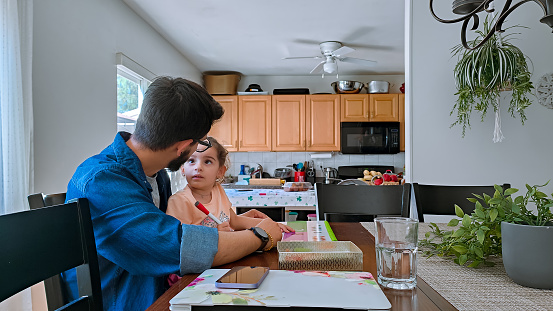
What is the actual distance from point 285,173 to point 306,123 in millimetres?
755

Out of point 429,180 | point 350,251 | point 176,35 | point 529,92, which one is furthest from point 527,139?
point 176,35

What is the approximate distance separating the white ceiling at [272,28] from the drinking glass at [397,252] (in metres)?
2.89

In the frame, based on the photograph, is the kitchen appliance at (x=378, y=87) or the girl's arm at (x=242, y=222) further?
the kitchen appliance at (x=378, y=87)

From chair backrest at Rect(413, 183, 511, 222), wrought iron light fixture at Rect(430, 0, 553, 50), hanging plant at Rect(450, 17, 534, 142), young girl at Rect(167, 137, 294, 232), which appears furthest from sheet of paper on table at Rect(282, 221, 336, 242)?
hanging plant at Rect(450, 17, 534, 142)

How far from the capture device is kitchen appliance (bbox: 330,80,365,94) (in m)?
5.74

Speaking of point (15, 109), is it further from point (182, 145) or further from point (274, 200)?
point (274, 200)

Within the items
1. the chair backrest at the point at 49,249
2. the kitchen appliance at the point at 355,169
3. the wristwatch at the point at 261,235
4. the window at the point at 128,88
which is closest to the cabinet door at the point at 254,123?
the kitchen appliance at the point at 355,169

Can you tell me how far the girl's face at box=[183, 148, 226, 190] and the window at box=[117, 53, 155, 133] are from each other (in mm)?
2146

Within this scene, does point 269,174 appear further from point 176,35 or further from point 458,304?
point 458,304

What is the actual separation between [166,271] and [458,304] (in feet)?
1.82

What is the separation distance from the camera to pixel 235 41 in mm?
4484

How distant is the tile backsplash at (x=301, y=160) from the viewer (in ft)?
20.4

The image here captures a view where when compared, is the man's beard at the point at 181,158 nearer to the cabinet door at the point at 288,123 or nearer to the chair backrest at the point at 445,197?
the chair backrest at the point at 445,197

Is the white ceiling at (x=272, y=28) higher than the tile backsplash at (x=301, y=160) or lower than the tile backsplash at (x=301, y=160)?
higher
